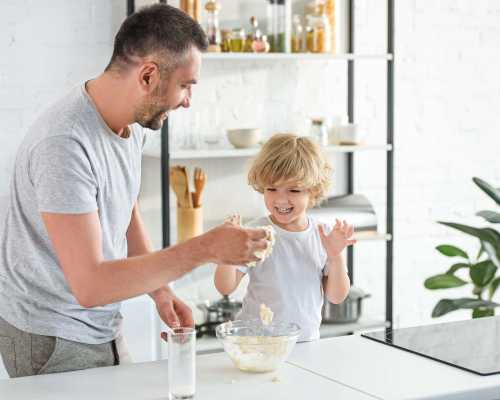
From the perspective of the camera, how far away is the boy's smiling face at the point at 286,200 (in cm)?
266

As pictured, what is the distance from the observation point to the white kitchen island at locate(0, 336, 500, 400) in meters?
1.89

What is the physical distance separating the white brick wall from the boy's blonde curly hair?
124 centimetres

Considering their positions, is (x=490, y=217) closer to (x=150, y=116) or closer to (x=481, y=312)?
(x=481, y=312)

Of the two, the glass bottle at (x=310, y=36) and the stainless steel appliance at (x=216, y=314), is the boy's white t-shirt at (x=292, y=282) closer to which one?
the stainless steel appliance at (x=216, y=314)

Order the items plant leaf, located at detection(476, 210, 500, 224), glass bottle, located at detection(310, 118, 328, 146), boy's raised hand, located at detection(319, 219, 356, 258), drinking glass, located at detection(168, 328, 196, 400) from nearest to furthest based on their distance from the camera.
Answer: drinking glass, located at detection(168, 328, 196, 400), boy's raised hand, located at detection(319, 219, 356, 258), plant leaf, located at detection(476, 210, 500, 224), glass bottle, located at detection(310, 118, 328, 146)

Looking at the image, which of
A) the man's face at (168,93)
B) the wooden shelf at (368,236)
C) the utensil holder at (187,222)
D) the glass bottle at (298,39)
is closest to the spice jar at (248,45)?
the glass bottle at (298,39)

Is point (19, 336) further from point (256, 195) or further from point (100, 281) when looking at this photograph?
point (256, 195)

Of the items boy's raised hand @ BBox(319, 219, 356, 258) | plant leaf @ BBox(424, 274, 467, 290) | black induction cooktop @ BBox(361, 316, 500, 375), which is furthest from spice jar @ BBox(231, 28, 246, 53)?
black induction cooktop @ BBox(361, 316, 500, 375)

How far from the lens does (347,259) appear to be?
4.29 meters

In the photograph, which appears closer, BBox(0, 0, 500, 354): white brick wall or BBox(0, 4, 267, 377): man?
BBox(0, 4, 267, 377): man

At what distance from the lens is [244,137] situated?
3736 mm

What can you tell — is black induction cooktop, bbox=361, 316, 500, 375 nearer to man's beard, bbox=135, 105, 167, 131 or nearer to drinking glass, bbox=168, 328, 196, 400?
drinking glass, bbox=168, 328, 196, 400

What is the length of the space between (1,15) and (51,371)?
1.76 meters

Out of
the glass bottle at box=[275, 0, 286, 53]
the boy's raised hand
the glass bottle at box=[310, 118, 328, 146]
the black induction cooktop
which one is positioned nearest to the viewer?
the black induction cooktop
